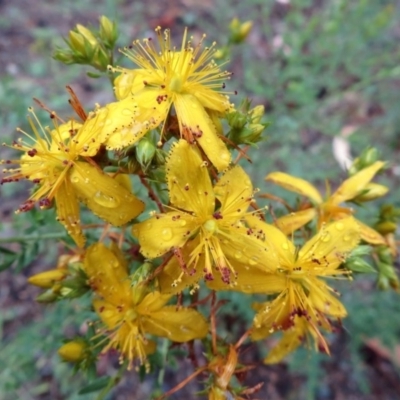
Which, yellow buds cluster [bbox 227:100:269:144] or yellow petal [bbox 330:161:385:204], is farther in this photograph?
yellow petal [bbox 330:161:385:204]

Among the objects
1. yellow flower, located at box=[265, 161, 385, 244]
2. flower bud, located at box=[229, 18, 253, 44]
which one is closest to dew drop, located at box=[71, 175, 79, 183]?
yellow flower, located at box=[265, 161, 385, 244]

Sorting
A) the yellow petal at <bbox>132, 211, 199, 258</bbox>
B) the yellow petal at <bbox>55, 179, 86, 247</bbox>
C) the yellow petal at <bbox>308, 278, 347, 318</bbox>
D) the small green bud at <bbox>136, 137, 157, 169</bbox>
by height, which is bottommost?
the yellow petal at <bbox>308, 278, 347, 318</bbox>

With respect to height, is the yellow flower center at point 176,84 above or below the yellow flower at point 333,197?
above

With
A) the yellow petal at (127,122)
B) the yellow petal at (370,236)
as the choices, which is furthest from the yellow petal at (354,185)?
the yellow petal at (127,122)

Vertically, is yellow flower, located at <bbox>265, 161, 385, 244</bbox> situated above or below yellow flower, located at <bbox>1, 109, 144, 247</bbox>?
below

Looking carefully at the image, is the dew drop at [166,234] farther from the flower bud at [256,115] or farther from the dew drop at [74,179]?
the flower bud at [256,115]

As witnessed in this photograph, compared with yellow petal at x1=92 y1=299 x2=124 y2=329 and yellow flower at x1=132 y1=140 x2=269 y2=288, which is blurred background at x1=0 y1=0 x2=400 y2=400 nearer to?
yellow petal at x1=92 y1=299 x2=124 y2=329

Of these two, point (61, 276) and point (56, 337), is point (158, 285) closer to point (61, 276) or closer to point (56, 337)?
point (61, 276)

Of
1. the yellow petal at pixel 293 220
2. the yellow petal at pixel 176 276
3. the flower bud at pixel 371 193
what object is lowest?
the flower bud at pixel 371 193

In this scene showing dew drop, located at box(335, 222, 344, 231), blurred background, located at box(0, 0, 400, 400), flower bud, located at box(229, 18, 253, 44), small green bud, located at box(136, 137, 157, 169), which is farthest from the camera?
blurred background, located at box(0, 0, 400, 400)
